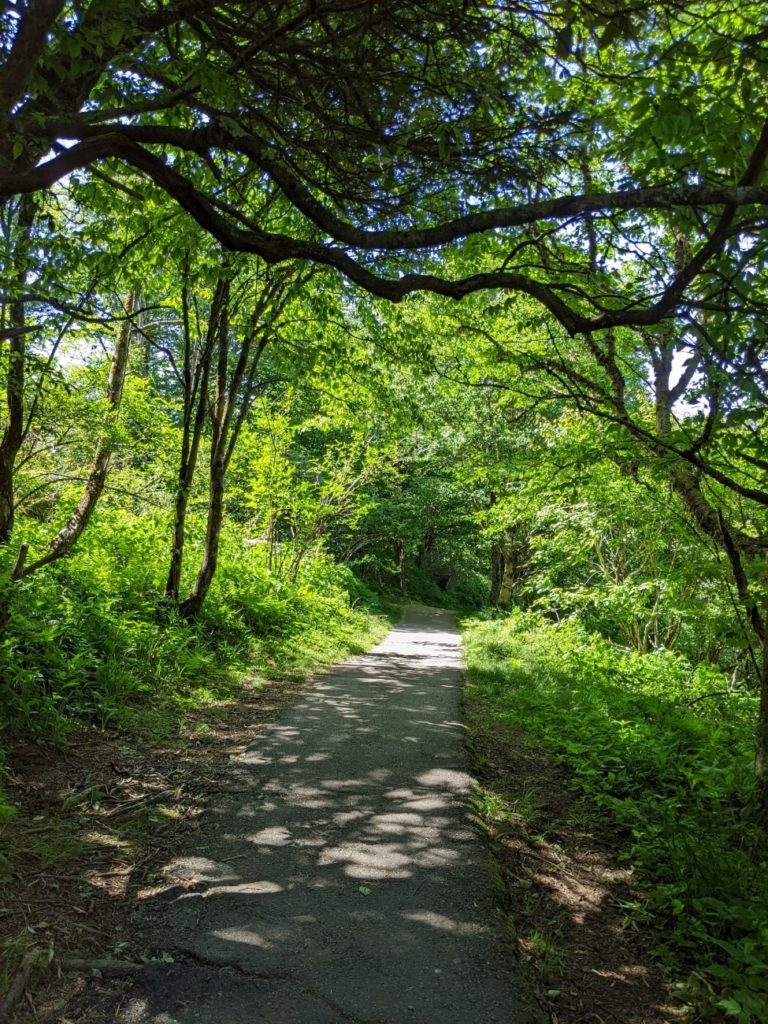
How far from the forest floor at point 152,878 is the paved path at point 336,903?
0.28 ft

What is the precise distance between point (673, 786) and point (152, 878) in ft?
11.9

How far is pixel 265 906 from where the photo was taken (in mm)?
2766

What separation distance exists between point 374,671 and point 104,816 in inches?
227

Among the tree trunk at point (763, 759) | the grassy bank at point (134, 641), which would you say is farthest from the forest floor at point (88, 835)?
the tree trunk at point (763, 759)

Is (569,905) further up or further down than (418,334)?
further down

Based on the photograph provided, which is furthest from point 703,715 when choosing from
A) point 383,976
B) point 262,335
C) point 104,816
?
point 262,335

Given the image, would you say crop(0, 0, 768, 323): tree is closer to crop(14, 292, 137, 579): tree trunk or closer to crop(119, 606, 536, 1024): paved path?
crop(119, 606, 536, 1024): paved path

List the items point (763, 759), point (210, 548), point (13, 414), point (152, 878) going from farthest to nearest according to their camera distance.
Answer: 1. point (210, 548)
2. point (13, 414)
3. point (763, 759)
4. point (152, 878)

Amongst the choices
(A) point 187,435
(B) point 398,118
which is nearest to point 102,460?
(A) point 187,435

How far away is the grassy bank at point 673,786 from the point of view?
2713 mm

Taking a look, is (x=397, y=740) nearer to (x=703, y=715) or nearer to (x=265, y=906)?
(x=265, y=906)

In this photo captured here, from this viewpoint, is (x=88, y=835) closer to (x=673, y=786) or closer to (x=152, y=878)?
(x=152, y=878)

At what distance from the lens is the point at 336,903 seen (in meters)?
2.83

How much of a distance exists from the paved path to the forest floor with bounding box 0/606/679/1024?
84mm
